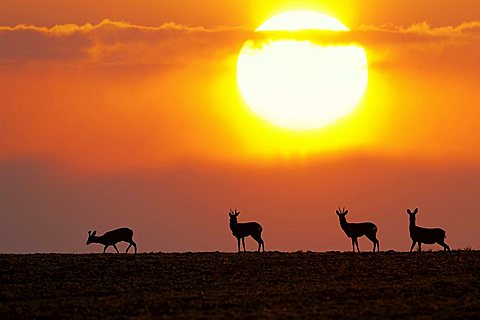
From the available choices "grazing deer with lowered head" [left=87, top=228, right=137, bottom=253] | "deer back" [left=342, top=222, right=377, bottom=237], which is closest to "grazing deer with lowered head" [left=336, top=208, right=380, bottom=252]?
"deer back" [left=342, top=222, right=377, bottom=237]

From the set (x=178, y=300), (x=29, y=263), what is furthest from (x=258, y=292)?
(x=29, y=263)

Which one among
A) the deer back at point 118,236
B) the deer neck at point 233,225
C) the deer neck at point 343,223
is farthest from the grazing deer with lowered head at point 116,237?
the deer neck at point 343,223

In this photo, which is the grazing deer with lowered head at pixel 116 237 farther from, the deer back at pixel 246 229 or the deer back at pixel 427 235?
the deer back at pixel 427 235

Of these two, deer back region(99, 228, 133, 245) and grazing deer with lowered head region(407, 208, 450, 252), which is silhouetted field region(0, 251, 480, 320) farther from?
deer back region(99, 228, 133, 245)

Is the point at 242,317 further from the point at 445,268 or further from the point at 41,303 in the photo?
the point at 445,268

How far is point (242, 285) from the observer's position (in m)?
42.3

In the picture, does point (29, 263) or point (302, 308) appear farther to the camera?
point (29, 263)

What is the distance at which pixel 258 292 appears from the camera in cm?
4006

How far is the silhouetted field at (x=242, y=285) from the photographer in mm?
35844

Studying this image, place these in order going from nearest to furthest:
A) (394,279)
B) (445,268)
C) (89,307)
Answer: (89,307) < (394,279) < (445,268)

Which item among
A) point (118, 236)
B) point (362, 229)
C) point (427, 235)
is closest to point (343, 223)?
Result: point (362, 229)

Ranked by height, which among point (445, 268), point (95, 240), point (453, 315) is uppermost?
point (95, 240)

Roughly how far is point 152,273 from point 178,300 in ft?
26.2

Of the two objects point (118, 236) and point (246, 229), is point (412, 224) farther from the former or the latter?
point (118, 236)
